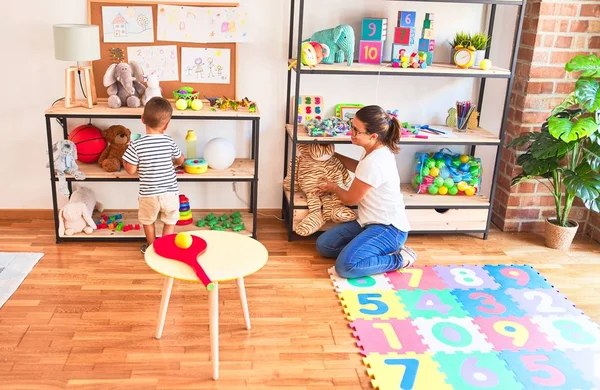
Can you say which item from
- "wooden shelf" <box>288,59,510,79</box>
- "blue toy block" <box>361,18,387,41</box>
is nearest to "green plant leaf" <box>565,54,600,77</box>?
"wooden shelf" <box>288,59,510,79</box>

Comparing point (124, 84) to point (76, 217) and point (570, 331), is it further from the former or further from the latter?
point (570, 331)

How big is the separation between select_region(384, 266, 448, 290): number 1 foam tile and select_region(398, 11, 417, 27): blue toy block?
4.62ft

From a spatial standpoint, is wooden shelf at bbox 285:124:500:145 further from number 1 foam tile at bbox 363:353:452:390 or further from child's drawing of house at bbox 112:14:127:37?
number 1 foam tile at bbox 363:353:452:390

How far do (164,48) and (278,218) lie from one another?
1270mm

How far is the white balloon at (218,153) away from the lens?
3387 millimetres

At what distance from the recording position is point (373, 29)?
344 centimetres

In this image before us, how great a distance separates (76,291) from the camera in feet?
9.47

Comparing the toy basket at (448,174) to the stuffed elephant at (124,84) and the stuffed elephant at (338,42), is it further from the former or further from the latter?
the stuffed elephant at (124,84)

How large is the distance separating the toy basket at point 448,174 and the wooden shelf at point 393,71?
0.58 m

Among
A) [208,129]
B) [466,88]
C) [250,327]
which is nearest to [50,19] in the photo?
[208,129]

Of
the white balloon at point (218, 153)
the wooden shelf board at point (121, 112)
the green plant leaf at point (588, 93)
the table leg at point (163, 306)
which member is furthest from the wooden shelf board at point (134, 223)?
the green plant leaf at point (588, 93)

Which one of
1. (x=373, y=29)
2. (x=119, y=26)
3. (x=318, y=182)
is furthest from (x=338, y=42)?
(x=119, y=26)

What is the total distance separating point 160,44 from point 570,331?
2616mm

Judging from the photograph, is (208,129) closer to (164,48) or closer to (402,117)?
(164,48)
